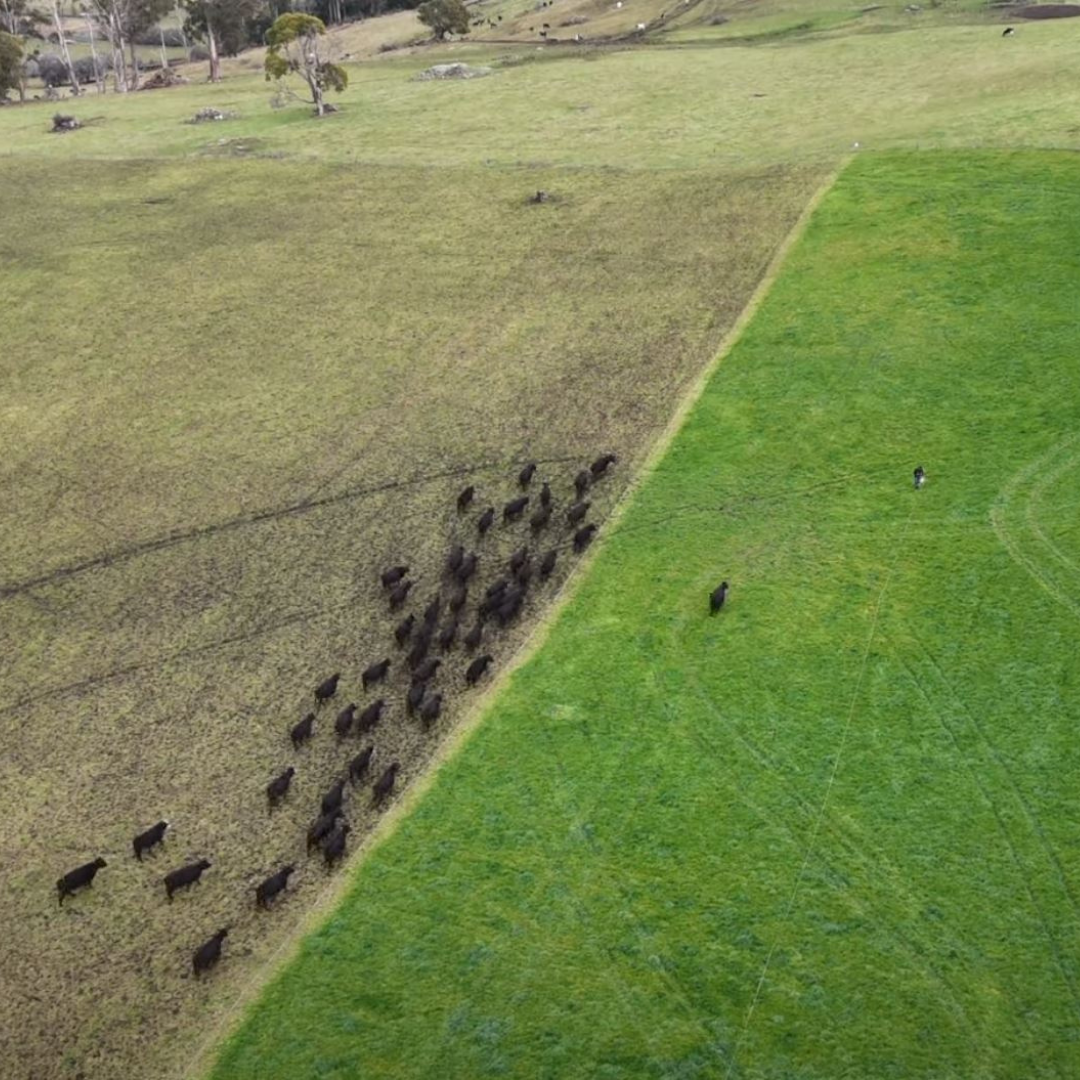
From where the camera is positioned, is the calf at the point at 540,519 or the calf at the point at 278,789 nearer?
the calf at the point at 278,789

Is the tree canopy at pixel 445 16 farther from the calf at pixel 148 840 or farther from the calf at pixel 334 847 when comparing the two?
the calf at pixel 334 847

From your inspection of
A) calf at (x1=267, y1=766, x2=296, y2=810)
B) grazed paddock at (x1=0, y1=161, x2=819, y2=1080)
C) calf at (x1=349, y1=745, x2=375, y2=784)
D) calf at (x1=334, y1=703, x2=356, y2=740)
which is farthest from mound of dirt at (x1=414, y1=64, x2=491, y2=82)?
calf at (x1=267, y1=766, x2=296, y2=810)

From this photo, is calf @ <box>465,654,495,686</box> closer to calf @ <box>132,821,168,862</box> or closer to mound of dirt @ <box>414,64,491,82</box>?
calf @ <box>132,821,168,862</box>

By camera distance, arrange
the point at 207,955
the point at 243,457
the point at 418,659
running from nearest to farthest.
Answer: the point at 207,955 < the point at 418,659 < the point at 243,457

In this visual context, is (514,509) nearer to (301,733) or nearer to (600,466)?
(600,466)

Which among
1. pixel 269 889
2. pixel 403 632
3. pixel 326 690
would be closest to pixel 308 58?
pixel 403 632

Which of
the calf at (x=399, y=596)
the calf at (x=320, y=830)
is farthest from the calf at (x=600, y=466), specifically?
the calf at (x=320, y=830)

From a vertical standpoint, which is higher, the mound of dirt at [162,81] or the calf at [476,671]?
the mound of dirt at [162,81]

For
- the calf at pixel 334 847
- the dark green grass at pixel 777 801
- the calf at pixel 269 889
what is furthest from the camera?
the calf at pixel 334 847
